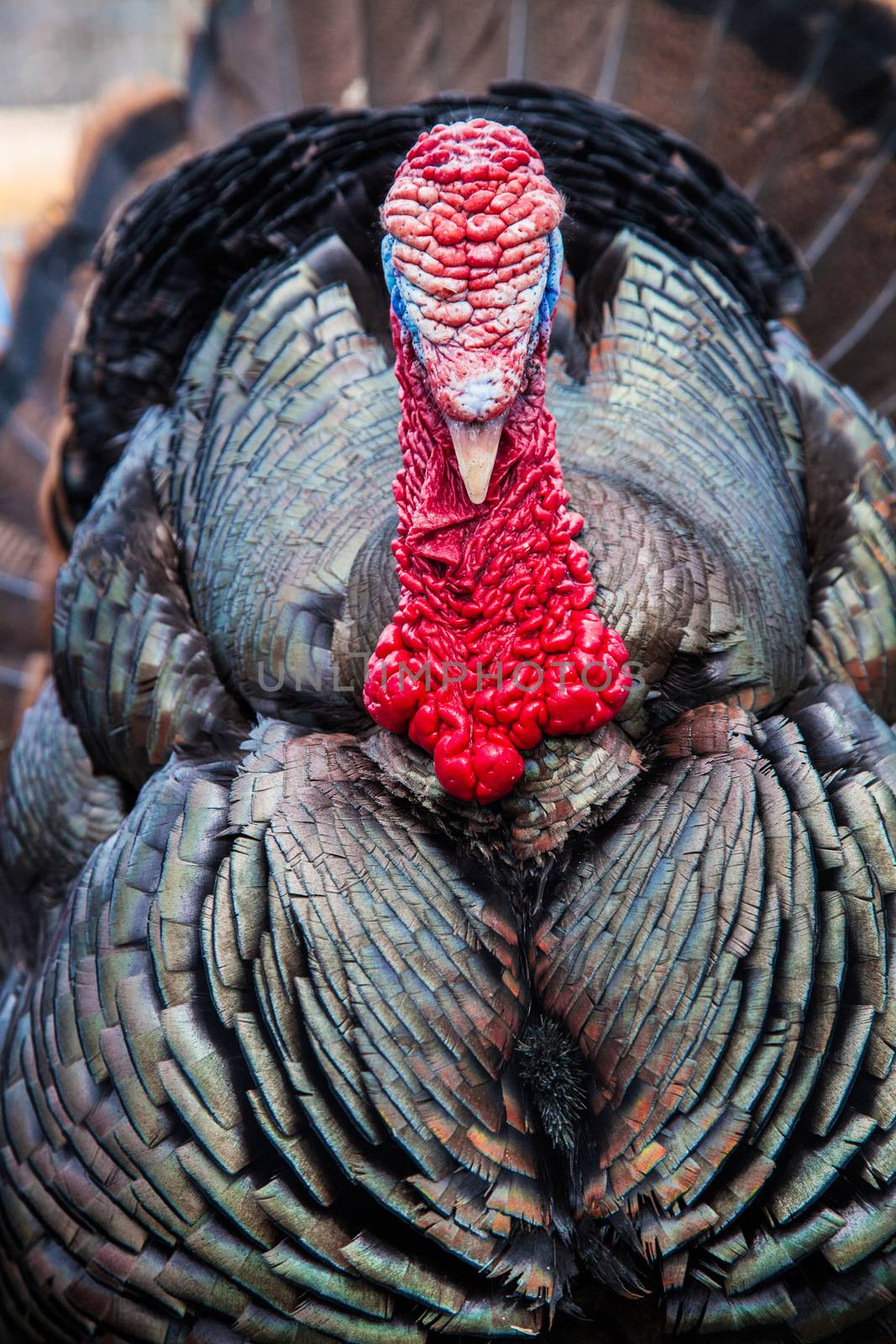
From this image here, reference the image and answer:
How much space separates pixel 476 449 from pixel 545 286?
0.27 meters

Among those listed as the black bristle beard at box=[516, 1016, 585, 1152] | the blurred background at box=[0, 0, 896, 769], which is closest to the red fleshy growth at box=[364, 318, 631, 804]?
the black bristle beard at box=[516, 1016, 585, 1152]

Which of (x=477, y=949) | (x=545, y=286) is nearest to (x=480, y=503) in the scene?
(x=545, y=286)

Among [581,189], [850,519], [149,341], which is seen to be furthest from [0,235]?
[850,519]

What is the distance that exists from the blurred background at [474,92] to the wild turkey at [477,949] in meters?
1.59

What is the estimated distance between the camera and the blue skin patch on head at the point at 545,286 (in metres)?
1.92

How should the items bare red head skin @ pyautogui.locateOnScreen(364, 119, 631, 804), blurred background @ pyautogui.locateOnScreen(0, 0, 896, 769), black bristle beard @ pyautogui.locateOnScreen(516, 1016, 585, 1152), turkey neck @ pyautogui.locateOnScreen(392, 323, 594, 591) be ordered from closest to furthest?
bare red head skin @ pyautogui.locateOnScreen(364, 119, 631, 804) < turkey neck @ pyautogui.locateOnScreen(392, 323, 594, 591) < black bristle beard @ pyautogui.locateOnScreen(516, 1016, 585, 1152) < blurred background @ pyautogui.locateOnScreen(0, 0, 896, 769)

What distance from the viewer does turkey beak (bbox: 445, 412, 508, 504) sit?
1861mm

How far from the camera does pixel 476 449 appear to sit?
187cm

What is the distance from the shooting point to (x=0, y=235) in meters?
6.93

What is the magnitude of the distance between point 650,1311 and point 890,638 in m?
1.24

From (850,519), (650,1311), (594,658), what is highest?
(850,519)

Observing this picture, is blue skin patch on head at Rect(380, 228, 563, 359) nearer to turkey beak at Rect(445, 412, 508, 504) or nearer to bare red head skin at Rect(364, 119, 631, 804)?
bare red head skin at Rect(364, 119, 631, 804)

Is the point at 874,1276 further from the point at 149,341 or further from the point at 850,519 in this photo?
the point at 149,341

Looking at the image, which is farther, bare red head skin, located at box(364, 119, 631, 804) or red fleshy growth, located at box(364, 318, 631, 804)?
red fleshy growth, located at box(364, 318, 631, 804)
